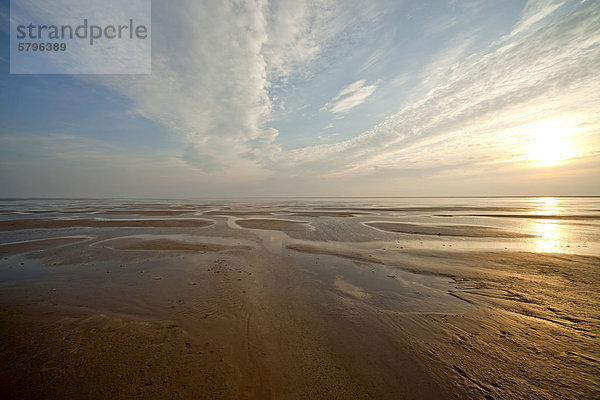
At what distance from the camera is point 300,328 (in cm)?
537

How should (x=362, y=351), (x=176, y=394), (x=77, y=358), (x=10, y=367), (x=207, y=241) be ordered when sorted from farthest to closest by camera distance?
1. (x=207, y=241)
2. (x=362, y=351)
3. (x=77, y=358)
4. (x=10, y=367)
5. (x=176, y=394)

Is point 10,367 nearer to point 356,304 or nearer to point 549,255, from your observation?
point 356,304

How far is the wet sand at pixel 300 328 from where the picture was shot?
3650 mm

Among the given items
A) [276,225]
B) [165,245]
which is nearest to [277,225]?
[276,225]

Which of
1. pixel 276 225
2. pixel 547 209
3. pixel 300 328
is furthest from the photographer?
pixel 547 209

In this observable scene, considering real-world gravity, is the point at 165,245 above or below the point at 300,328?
above

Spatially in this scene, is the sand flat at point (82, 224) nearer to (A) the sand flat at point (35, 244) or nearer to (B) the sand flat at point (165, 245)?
(A) the sand flat at point (35, 244)

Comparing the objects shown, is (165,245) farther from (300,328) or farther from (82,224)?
(82,224)

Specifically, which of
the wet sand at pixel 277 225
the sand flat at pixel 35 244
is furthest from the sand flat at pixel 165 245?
the wet sand at pixel 277 225

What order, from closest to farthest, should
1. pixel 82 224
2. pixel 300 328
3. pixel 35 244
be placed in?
1. pixel 300 328
2. pixel 35 244
3. pixel 82 224

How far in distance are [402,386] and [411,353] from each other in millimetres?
1017

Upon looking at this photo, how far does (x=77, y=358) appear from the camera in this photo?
13.8 ft

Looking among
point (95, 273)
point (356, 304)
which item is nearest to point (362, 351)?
point (356, 304)

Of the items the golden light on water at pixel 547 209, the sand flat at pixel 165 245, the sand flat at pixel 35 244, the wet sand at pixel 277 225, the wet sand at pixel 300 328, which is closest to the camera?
the wet sand at pixel 300 328
